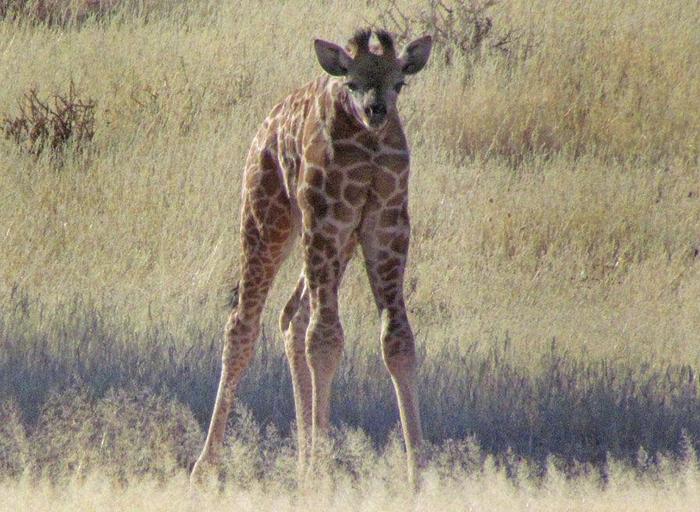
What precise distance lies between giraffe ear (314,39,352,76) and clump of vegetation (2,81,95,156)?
6.58 meters

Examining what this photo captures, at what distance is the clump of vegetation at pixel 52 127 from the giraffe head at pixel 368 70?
260 inches

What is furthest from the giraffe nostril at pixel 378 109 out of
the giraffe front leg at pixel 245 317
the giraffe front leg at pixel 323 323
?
the giraffe front leg at pixel 245 317

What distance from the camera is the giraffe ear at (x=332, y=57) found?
5.98 meters

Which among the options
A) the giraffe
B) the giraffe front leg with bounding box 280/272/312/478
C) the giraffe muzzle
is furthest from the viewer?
the giraffe front leg with bounding box 280/272/312/478

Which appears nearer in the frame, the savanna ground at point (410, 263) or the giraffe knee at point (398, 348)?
the giraffe knee at point (398, 348)

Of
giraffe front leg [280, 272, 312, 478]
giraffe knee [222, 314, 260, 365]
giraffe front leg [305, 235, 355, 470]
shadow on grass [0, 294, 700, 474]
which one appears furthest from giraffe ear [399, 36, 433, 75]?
shadow on grass [0, 294, 700, 474]

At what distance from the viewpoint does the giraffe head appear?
19.1 feet

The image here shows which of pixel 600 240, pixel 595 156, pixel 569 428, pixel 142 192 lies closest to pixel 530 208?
pixel 600 240

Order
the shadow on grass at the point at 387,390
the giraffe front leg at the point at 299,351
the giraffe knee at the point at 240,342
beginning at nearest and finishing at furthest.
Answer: the giraffe front leg at the point at 299,351, the giraffe knee at the point at 240,342, the shadow on grass at the point at 387,390

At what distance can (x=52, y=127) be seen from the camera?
12422 mm

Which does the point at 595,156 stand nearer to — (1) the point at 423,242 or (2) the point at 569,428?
(1) the point at 423,242

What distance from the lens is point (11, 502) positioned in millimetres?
5090

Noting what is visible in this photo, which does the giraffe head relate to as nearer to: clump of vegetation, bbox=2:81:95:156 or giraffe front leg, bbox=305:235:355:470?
giraffe front leg, bbox=305:235:355:470

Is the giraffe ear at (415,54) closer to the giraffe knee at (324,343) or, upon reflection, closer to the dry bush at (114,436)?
the giraffe knee at (324,343)
